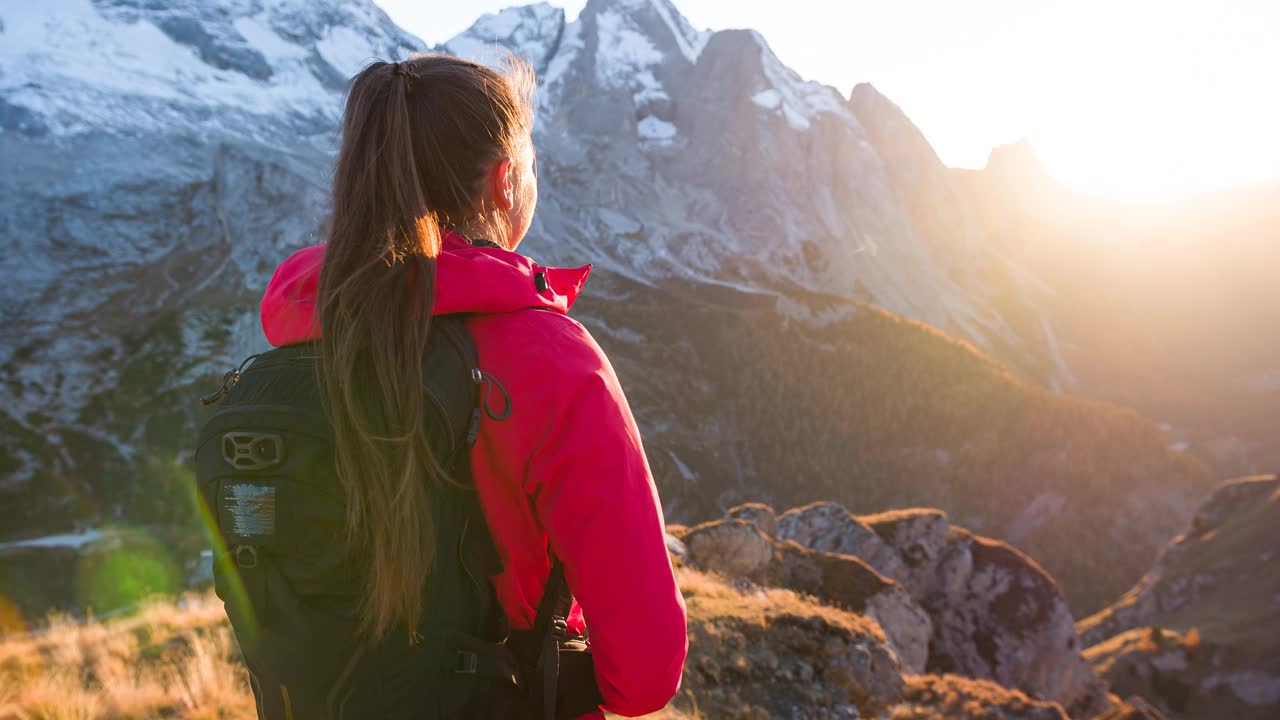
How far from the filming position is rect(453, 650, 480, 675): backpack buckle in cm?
153

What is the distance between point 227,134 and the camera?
3098 inches

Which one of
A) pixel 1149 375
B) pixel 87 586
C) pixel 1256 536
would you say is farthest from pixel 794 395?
pixel 1149 375

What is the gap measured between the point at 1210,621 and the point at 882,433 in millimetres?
39131

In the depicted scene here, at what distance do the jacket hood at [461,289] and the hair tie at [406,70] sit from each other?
375 mm

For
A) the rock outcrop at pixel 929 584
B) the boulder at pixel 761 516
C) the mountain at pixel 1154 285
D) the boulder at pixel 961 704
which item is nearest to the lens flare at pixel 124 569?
the boulder at pixel 761 516

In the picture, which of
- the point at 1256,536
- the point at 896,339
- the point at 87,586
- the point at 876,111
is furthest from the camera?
the point at 876,111

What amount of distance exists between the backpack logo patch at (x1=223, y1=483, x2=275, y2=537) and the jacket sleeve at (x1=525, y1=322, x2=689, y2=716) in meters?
0.52

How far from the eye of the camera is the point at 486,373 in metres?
1.41

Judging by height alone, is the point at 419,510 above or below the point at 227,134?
above

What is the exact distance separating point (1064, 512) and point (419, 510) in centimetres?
8518

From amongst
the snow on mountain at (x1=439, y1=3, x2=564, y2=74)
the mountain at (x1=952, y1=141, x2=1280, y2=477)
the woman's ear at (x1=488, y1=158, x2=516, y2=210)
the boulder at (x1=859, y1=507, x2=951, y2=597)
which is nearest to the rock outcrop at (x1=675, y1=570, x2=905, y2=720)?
the woman's ear at (x1=488, y1=158, x2=516, y2=210)

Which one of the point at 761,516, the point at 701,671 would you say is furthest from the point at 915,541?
the point at 701,671

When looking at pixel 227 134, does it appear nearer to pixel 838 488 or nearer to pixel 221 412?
pixel 838 488

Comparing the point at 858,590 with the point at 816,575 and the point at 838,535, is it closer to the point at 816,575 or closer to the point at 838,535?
the point at 816,575
